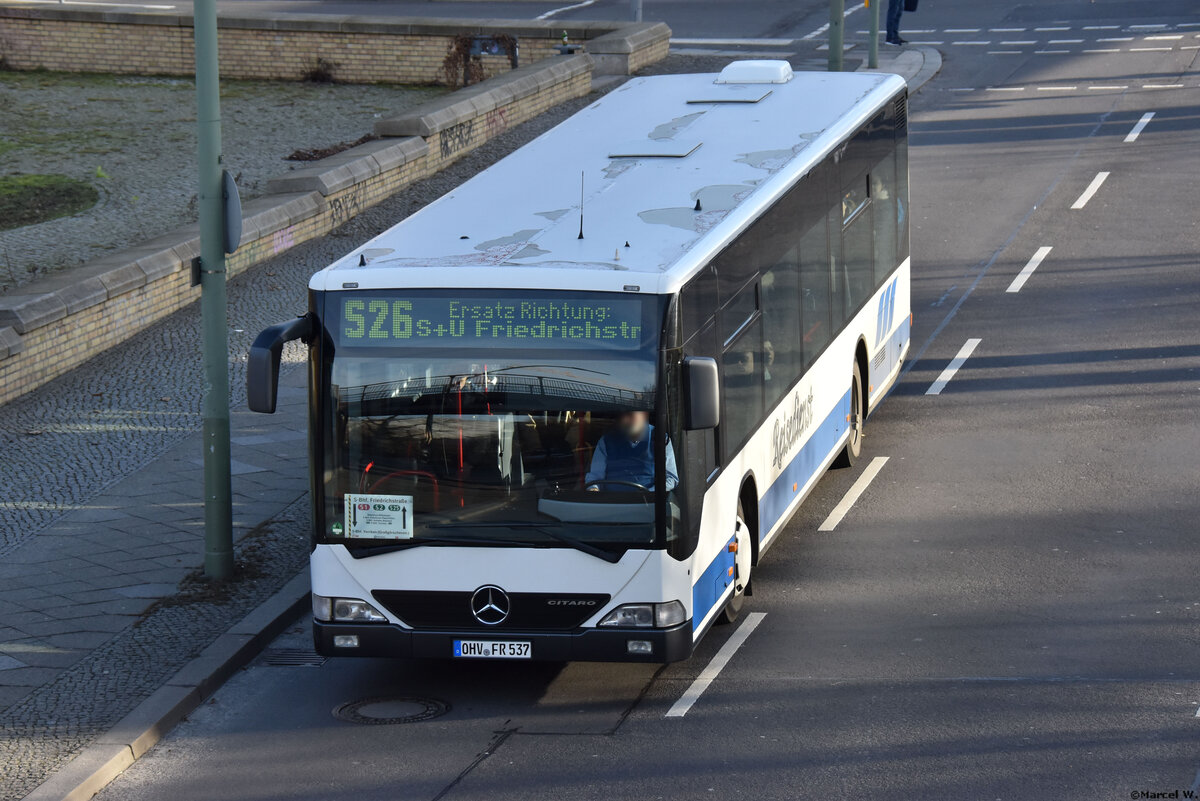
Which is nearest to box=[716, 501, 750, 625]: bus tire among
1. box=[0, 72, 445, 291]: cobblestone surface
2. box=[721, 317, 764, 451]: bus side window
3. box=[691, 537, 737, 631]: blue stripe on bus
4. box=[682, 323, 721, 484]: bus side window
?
box=[691, 537, 737, 631]: blue stripe on bus

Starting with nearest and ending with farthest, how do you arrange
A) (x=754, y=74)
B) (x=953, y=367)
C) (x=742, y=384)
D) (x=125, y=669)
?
(x=125, y=669), (x=742, y=384), (x=754, y=74), (x=953, y=367)

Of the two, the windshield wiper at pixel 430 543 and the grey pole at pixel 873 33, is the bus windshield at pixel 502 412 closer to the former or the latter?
the windshield wiper at pixel 430 543

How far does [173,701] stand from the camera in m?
9.66

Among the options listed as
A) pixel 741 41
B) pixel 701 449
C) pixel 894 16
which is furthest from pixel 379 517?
pixel 894 16

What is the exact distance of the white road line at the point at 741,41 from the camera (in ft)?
113

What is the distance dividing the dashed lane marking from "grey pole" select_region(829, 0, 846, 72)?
4713 mm

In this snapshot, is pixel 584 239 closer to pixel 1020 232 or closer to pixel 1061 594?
pixel 1061 594

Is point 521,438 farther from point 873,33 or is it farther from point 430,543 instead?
point 873,33

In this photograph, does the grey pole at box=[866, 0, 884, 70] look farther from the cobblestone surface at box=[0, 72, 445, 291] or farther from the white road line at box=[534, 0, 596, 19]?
the white road line at box=[534, 0, 596, 19]

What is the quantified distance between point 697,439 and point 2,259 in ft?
37.9

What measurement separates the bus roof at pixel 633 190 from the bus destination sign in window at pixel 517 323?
10cm

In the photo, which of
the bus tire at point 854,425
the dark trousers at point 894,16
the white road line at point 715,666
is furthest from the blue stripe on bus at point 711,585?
the dark trousers at point 894,16

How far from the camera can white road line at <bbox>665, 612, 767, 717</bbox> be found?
9688mm

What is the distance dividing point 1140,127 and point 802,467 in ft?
58.1
